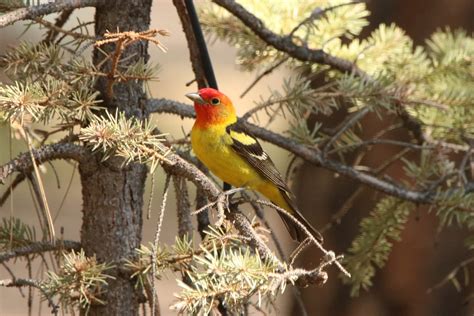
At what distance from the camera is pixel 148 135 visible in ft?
5.79

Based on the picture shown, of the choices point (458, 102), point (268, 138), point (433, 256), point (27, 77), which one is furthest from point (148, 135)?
point (433, 256)

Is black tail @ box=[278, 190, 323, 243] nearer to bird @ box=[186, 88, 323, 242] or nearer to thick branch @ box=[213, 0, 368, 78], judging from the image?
bird @ box=[186, 88, 323, 242]

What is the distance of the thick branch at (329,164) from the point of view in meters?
2.37

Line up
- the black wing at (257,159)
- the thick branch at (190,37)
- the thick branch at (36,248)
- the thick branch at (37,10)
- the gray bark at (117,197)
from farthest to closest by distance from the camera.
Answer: the black wing at (257,159)
the thick branch at (190,37)
the gray bark at (117,197)
the thick branch at (36,248)
the thick branch at (37,10)

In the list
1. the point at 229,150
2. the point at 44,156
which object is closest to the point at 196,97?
the point at 229,150

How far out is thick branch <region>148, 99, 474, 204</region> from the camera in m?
2.37

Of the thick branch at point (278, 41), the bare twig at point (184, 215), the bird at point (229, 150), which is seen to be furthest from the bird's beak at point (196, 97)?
the bare twig at point (184, 215)

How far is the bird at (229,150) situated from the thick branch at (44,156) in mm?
399

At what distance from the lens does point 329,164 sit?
7.94ft

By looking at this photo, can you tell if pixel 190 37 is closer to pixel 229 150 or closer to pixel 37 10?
pixel 229 150

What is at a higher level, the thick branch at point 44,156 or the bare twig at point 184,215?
the thick branch at point 44,156

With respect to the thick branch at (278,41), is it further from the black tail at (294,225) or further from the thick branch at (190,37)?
the black tail at (294,225)

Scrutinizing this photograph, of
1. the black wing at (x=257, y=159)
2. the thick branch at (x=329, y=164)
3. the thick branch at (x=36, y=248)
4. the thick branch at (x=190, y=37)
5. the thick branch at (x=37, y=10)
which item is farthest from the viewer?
the black wing at (x=257, y=159)

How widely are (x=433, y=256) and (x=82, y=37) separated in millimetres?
2869
